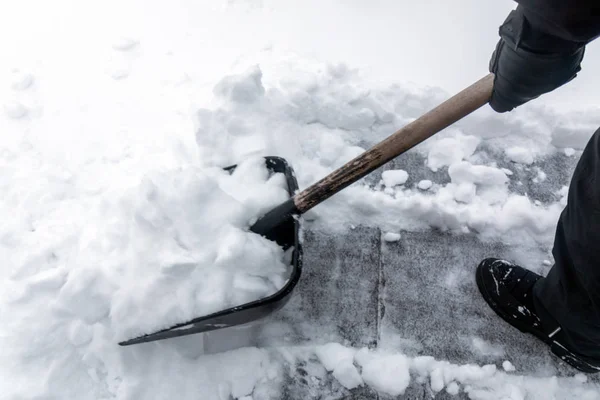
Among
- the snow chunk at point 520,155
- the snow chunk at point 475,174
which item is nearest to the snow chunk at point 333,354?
the snow chunk at point 475,174

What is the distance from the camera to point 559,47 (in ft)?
3.69

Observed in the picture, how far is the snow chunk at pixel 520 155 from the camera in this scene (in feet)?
6.23

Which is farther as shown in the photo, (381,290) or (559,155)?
(559,155)

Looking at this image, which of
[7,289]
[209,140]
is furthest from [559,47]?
[7,289]

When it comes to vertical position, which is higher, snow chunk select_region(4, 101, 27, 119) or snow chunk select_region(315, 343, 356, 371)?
snow chunk select_region(4, 101, 27, 119)

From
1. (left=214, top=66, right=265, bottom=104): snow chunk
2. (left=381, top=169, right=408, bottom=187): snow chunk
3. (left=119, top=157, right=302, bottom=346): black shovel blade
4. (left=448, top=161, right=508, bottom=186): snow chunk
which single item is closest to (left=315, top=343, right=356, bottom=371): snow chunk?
(left=119, top=157, right=302, bottom=346): black shovel blade

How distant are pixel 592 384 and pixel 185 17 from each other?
7.38 ft

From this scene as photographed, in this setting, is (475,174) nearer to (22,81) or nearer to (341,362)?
(341,362)

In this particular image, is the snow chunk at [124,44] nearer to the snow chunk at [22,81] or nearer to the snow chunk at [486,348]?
the snow chunk at [22,81]

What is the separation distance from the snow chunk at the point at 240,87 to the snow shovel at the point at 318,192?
50 cm

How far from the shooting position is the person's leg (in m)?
1.17

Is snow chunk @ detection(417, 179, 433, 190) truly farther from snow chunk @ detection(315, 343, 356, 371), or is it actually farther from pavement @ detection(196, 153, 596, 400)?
snow chunk @ detection(315, 343, 356, 371)

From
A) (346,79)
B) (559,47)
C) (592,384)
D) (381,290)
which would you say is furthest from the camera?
(346,79)

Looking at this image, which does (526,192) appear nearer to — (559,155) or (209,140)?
(559,155)
